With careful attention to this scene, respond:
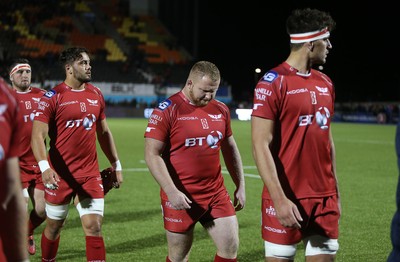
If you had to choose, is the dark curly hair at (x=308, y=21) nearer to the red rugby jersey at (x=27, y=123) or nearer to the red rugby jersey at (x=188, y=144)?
the red rugby jersey at (x=188, y=144)

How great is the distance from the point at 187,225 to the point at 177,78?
153ft

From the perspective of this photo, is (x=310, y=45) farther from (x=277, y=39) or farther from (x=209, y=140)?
(x=277, y=39)

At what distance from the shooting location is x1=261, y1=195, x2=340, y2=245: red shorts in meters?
4.40

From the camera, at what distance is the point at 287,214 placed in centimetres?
411

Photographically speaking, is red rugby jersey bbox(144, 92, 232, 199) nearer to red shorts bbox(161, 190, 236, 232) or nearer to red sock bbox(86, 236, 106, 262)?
red shorts bbox(161, 190, 236, 232)

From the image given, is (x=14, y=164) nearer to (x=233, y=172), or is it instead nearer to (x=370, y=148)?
(x=233, y=172)

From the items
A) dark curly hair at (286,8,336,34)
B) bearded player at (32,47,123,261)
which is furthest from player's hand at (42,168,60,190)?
dark curly hair at (286,8,336,34)

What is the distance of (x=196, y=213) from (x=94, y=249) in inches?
52.1

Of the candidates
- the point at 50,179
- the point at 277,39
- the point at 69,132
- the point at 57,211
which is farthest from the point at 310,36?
the point at 277,39

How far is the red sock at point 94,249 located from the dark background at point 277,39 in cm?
4541

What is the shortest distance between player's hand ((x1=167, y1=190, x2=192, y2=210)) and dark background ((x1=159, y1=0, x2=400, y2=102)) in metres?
46.2

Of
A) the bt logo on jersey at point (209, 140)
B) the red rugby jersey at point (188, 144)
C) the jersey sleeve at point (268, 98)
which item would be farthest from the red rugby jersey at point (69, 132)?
the jersey sleeve at point (268, 98)

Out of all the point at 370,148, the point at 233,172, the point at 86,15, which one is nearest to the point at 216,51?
the point at 86,15

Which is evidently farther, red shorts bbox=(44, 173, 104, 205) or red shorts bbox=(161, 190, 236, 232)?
red shorts bbox=(44, 173, 104, 205)
